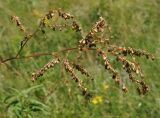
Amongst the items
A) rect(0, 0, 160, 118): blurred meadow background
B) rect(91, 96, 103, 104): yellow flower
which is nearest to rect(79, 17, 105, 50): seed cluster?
rect(0, 0, 160, 118): blurred meadow background

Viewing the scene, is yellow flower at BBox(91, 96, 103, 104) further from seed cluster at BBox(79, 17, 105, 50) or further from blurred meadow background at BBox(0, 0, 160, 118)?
seed cluster at BBox(79, 17, 105, 50)

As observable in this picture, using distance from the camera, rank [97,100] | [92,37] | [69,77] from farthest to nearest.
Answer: [69,77] < [97,100] < [92,37]

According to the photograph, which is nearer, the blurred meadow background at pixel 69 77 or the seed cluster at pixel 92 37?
the seed cluster at pixel 92 37

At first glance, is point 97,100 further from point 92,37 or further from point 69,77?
point 92,37

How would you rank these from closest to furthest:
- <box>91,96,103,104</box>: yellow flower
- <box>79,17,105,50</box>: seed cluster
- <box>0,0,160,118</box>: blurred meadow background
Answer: <box>79,17,105,50</box>: seed cluster < <box>0,0,160,118</box>: blurred meadow background < <box>91,96,103,104</box>: yellow flower

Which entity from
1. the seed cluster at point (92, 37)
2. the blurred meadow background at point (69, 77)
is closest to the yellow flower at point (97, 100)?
the blurred meadow background at point (69, 77)

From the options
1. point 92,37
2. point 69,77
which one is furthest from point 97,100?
point 92,37

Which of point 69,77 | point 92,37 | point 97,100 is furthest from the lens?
point 69,77

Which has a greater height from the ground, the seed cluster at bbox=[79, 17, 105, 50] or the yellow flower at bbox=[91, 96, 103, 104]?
the yellow flower at bbox=[91, 96, 103, 104]

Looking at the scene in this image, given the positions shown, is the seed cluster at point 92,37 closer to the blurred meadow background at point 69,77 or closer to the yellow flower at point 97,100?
the blurred meadow background at point 69,77
